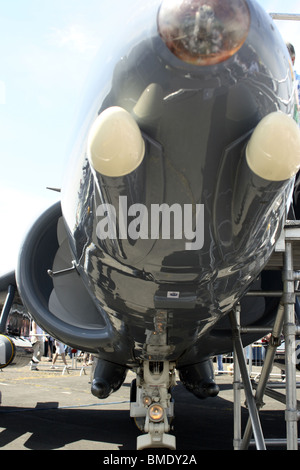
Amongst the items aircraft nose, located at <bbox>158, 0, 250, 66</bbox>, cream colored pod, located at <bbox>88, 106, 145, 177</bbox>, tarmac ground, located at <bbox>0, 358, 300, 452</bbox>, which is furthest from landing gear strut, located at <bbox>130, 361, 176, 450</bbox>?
aircraft nose, located at <bbox>158, 0, 250, 66</bbox>

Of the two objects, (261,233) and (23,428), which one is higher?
(261,233)

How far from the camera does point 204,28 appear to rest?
1.46 meters

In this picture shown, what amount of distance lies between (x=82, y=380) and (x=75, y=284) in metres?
9.66

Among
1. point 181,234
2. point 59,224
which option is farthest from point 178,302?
point 59,224

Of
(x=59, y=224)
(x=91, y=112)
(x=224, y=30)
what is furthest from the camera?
(x=59, y=224)

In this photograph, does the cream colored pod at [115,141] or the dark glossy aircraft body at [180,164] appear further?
the cream colored pod at [115,141]

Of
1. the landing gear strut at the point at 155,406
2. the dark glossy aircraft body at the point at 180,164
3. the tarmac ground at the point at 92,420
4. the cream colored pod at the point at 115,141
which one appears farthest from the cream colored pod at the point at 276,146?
the tarmac ground at the point at 92,420

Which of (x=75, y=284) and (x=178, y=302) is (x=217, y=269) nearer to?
(x=178, y=302)

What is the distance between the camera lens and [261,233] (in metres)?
2.18

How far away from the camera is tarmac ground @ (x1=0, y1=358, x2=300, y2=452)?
5.70 m

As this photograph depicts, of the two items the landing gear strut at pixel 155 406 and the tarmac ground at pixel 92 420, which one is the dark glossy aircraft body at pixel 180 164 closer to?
the landing gear strut at pixel 155 406

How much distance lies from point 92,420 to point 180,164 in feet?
21.4

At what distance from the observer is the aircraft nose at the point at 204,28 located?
1.46m
